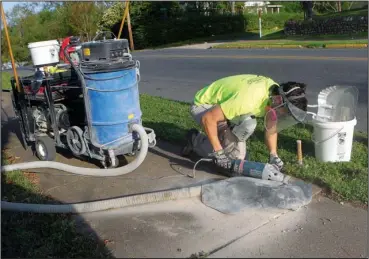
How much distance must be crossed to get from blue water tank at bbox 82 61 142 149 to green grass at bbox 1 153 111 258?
940 millimetres

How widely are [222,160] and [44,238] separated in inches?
75.2

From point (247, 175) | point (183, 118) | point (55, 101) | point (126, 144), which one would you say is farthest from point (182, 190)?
point (183, 118)

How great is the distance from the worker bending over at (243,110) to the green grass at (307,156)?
0.34 meters

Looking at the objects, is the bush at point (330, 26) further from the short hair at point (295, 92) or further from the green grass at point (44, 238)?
the green grass at point (44, 238)

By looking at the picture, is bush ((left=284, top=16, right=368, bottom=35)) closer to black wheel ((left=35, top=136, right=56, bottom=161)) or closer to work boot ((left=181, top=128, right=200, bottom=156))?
work boot ((left=181, top=128, right=200, bottom=156))

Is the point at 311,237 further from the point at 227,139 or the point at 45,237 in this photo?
the point at 45,237

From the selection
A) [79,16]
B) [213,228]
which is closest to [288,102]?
[213,228]

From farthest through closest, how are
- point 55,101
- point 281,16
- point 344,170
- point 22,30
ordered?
point 281,16, point 22,30, point 55,101, point 344,170

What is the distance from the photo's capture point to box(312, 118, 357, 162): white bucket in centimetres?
450

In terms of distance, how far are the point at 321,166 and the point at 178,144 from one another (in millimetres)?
2075

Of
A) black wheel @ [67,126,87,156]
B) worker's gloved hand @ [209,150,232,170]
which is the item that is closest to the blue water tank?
black wheel @ [67,126,87,156]

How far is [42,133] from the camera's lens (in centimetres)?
573

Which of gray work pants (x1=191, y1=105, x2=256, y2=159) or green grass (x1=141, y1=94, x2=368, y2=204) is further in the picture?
gray work pants (x1=191, y1=105, x2=256, y2=159)

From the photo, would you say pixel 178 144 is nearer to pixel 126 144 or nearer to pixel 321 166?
pixel 126 144
